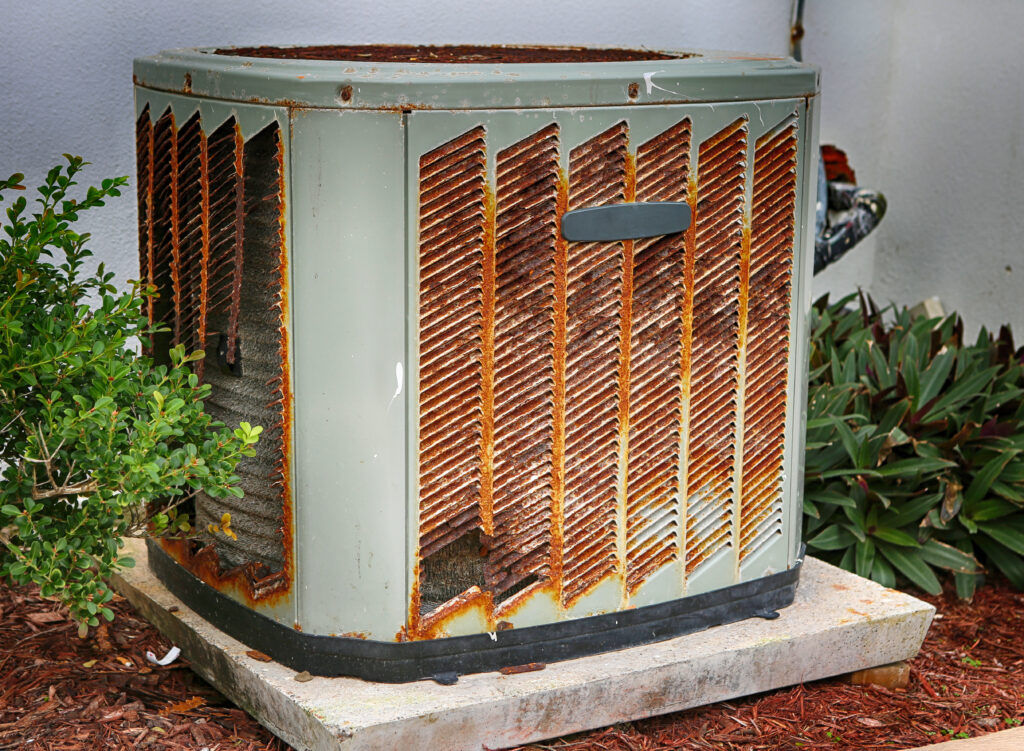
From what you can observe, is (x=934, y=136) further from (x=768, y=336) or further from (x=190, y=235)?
(x=190, y=235)

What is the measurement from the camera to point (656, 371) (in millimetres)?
2748

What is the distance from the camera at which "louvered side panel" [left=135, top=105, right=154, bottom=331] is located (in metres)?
2.92

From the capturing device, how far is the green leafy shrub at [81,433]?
2.40 meters

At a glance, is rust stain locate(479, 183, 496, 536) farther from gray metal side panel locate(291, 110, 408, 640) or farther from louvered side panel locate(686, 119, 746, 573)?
louvered side panel locate(686, 119, 746, 573)

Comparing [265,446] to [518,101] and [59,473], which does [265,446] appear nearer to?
[59,473]

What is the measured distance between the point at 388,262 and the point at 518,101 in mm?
395

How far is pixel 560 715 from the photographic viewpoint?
266 cm

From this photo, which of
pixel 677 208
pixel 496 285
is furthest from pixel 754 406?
pixel 496 285

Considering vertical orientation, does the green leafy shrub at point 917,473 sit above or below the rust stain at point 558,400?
below

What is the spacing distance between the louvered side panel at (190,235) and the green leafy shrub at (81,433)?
161 millimetres

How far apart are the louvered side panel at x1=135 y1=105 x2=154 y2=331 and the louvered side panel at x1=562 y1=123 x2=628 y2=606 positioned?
101 cm

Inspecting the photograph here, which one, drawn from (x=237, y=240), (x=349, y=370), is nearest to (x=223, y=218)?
(x=237, y=240)

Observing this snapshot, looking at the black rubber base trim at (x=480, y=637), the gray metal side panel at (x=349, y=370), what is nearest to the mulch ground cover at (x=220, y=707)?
the black rubber base trim at (x=480, y=637)

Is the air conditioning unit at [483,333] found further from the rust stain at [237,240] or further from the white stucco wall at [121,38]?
the white stucco wall at [121,38]
